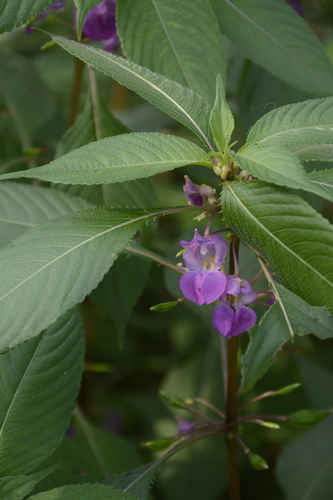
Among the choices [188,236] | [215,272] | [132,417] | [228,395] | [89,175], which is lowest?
[132,417]

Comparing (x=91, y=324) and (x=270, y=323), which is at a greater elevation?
(x=270, y=323)

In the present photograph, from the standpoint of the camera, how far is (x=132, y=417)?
2.01 metres

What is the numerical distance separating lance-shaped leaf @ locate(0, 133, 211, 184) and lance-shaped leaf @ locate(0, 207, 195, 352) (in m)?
0.09

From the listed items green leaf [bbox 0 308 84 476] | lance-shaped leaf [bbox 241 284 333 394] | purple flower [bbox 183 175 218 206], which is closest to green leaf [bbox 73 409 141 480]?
green leaf [bbox 0 308 84 476]

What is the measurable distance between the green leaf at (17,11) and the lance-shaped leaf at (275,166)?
1.47 ft

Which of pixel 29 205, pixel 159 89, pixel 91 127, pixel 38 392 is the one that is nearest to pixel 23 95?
pixel 91 127

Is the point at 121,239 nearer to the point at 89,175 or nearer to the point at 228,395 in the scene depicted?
the point at 89,175

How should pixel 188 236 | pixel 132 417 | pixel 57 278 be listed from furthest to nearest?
pixel 132 417 → pixel 188 236 → pixel 57 278

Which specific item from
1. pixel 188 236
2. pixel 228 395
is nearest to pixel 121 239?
pixel 228 395

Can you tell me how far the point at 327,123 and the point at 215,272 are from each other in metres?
0.25

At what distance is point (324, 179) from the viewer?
73 centimetres

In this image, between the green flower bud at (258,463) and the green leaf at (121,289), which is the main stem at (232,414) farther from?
the green leaf at (121,289)

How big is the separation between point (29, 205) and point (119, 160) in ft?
1.17

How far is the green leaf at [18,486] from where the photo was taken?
72 cm
